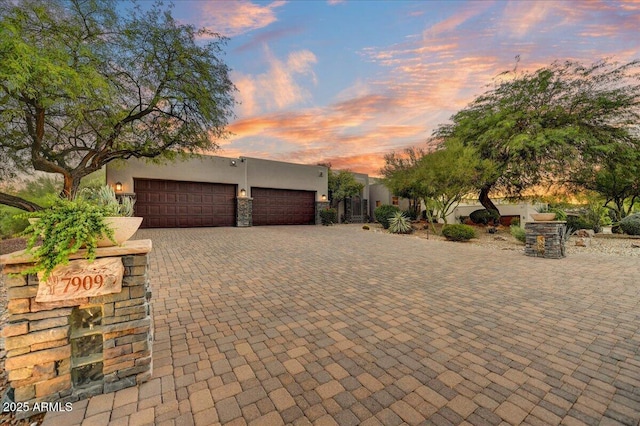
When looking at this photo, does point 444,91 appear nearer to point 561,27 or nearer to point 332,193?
point 561,27

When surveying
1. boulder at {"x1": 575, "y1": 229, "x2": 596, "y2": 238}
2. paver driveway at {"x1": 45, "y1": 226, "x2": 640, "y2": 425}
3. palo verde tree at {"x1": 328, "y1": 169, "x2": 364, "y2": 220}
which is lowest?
paver driveway at {"x1": 45, "y1": 226, "x2": 640, "y2": 425}

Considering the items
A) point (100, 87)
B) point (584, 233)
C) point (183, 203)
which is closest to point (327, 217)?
point (183, 203)

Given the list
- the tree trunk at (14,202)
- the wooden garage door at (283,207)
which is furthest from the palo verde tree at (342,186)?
the tree trunk at (14,202)

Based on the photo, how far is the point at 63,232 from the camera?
1.71 metres

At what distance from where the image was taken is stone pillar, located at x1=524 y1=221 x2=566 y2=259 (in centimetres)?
666

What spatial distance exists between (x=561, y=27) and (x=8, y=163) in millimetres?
17098

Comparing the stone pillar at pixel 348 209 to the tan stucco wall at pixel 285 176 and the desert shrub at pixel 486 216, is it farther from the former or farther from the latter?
the desert shrub at pixel 486 216

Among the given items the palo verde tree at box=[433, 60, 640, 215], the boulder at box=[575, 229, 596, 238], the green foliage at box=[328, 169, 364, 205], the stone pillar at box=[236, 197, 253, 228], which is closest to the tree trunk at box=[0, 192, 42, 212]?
the stone pillar at box=[236, 197, 253, 228]

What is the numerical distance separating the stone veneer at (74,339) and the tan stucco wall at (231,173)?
11.0 metres

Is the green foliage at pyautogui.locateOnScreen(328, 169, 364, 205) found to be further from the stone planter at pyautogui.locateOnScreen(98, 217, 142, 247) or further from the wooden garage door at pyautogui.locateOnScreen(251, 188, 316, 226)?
the stone planter at pyautogui.locateOnScreen(98, 217, 142, 247)

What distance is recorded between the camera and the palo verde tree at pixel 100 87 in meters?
5.54

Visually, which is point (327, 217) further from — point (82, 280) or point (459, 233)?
point (82, 280)

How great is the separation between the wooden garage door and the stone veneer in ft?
43.7

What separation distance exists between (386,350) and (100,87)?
26.9ft
